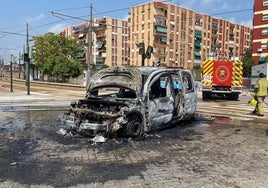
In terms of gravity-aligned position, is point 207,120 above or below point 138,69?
below

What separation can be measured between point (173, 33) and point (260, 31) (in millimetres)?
34789

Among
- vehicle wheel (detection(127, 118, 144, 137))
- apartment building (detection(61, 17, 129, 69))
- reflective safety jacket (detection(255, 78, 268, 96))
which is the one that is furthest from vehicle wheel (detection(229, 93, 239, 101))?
apartment building (detection(61, 17, 129, 69))

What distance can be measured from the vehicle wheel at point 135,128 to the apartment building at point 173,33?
2666 inches

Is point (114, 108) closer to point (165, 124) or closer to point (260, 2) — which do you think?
point (165, 124)

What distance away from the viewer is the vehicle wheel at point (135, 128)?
7.86 metres

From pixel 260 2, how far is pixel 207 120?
4999 cm

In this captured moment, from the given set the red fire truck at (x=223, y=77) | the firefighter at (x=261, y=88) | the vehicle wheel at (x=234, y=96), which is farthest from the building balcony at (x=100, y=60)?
the firefighter at (x=261, y=88)

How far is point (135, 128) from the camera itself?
26.5 feet

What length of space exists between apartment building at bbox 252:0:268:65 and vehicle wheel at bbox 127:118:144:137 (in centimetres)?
5154

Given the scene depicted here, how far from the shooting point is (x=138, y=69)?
28.3 feet

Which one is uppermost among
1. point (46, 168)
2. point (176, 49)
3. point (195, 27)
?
point (195, 27)

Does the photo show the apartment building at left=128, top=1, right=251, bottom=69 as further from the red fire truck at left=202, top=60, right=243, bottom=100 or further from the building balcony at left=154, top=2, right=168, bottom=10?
the red fire truck at left=202, top=60, right=243, bottom=100

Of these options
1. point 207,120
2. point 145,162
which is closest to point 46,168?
point 145,162

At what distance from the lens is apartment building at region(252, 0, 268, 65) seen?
55.3 metres
